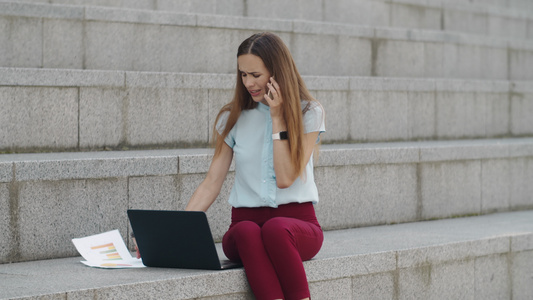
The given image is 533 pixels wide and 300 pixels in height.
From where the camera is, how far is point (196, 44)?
726 centimetres

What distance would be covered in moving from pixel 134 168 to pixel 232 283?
1239 millimetres

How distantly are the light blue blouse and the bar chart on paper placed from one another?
2.35ft

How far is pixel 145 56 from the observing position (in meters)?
7.00

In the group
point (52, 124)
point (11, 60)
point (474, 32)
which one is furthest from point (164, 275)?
point (474, 32)

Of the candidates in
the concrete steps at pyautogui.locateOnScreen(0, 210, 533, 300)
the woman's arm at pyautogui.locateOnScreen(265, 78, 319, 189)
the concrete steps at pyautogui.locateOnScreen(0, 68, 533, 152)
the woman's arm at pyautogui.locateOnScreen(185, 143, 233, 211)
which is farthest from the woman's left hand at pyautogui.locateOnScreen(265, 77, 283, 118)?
the concrete steps at pyautogui.locateOnScreen(0, 68, 533, 152)

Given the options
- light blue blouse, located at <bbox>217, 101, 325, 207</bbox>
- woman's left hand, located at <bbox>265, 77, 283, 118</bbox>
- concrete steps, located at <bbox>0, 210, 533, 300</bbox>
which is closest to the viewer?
concrete steps, located at <bbox>0, 210, 533, 300</bbox>

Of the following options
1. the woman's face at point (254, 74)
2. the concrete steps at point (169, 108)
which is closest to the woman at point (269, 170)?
the woman's face at point (254, 74)

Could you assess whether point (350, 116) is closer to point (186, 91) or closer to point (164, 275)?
point (186, 91)

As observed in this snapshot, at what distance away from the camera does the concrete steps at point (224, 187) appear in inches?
198

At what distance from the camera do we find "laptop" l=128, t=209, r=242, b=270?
4.36 m

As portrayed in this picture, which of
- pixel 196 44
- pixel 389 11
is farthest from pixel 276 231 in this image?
pixel 389 11

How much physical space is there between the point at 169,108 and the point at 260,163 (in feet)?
5.83

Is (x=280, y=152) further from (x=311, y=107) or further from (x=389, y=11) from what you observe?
(x=389, y=11)

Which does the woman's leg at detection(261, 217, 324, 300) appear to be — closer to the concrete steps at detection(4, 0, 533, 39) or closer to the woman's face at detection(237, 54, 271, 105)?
the woman's face at detection(237, 54, 271, 105)
